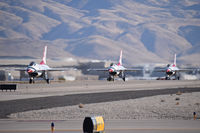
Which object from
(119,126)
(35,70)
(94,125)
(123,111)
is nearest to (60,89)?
(35,70)

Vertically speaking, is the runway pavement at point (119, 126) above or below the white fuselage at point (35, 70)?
below

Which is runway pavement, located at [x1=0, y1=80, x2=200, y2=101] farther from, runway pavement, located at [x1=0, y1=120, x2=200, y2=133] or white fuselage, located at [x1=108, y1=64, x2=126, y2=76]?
runway pavement, located at [x1=0, y1=120, x2=200, y2=133]

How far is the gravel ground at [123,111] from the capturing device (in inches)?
1563

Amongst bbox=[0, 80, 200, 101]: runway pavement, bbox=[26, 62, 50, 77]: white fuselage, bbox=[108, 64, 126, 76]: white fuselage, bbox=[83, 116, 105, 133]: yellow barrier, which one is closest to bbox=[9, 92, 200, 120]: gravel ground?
bbox=[83, 116, 105, 133]: yellow barrier

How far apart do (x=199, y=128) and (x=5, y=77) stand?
310 feet

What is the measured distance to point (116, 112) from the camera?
42906 millimetres

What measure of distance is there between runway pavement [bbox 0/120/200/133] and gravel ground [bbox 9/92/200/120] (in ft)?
11.4

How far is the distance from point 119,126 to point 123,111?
10.7 metres

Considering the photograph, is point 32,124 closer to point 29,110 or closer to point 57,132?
point 57,132

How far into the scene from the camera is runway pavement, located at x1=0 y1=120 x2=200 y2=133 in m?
30.7

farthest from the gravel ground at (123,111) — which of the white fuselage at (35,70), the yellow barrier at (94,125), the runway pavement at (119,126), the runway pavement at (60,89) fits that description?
the white fuselage at (35,70)

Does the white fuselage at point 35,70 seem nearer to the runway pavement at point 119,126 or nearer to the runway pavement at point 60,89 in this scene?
the runway pavement at point 60,89

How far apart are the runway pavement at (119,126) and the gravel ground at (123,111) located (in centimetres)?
347

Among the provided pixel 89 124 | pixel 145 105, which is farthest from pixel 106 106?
pixel 89 124
